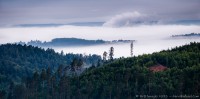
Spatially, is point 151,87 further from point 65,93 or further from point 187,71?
point 65,93

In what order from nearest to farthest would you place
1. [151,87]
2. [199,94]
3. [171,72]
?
[199,94]
[151,87]
[171,72]

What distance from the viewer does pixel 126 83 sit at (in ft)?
582

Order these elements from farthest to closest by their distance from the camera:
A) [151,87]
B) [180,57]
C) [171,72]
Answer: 1. [180,57]
2. [171,72]
3. [151,87]

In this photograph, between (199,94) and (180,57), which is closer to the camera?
(199,94)

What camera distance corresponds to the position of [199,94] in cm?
15775

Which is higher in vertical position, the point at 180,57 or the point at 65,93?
the point at 180,57

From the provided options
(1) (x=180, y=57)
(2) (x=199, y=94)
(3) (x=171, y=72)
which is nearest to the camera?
(2) (x=199, y=94)

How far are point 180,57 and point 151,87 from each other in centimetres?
3534

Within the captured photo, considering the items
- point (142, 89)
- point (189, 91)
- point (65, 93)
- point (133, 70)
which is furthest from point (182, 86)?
point (65, 93)

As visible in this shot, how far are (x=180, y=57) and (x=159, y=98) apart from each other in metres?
Answer: 40.2

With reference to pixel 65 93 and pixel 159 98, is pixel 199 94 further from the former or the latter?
pixel 65 93

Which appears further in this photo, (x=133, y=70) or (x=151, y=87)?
(x=133, y=70)

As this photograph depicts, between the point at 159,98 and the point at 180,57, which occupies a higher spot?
the point at 180,57

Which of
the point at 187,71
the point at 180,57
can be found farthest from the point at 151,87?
the point at 180,57
